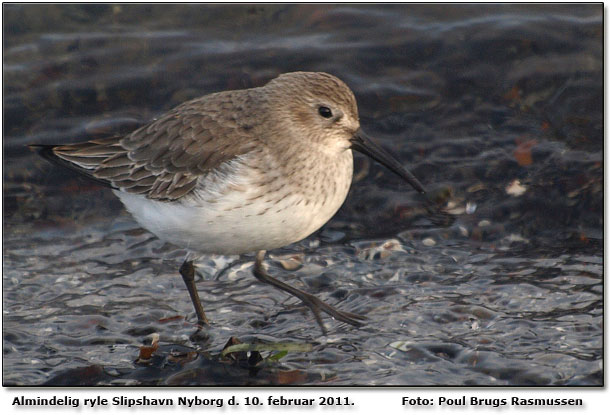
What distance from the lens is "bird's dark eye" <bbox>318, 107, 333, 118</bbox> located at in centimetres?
615

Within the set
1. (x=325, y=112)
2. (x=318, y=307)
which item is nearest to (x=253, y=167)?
(x=325, y=112)

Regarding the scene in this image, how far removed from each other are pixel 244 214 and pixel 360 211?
279cm

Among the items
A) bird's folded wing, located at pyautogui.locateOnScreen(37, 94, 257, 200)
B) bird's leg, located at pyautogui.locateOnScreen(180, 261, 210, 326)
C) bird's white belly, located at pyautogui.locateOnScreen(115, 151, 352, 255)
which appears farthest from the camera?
bird's leg, located at pyautogui.locateOnScreen(180, 261, 210, 326)

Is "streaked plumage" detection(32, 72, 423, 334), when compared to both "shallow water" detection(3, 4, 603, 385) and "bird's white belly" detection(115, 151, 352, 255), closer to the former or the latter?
"bird's white belly" detection(115, 151, 352, 255)

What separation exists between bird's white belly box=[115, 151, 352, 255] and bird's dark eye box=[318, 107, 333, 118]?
0.39 metres

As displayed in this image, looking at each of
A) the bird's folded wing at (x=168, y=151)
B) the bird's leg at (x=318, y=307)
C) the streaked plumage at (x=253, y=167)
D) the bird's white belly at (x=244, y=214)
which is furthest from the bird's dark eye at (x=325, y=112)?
the bird's leg at (x=318, y=307)

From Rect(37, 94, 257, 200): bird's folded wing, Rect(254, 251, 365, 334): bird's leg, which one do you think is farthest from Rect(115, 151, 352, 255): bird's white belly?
Rect(254, 251, 365, 334): bird's leg

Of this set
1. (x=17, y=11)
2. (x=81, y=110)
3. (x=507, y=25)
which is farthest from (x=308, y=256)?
(x=17, y=11)

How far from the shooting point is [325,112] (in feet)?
20.2

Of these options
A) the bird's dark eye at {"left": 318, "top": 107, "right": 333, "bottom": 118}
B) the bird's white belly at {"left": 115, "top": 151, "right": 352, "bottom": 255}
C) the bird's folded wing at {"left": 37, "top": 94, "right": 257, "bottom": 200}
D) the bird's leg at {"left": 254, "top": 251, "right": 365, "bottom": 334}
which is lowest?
the bird's leg at {"left": 254, "top": 251, "right": 365, "bottom": 334}

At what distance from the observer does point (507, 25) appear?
10.1 metres

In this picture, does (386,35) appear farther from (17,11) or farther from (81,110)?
(17,11)

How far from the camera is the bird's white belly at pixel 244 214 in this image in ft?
19.4

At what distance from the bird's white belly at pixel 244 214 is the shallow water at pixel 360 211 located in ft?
2.75
